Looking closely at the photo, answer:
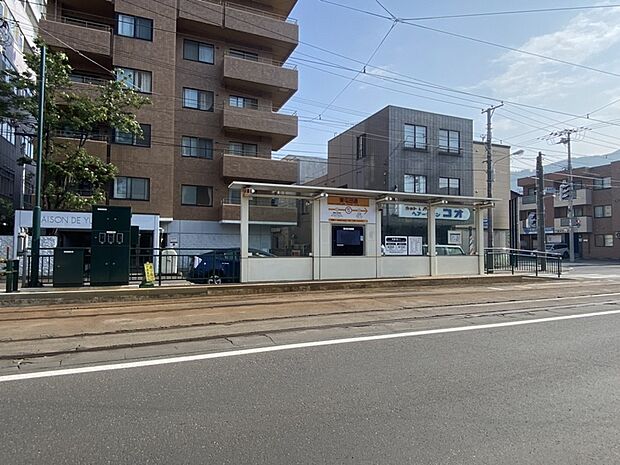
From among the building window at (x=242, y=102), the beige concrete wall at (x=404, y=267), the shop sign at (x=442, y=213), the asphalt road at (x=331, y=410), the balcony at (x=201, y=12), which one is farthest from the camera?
the building window at (x=242, y=102)

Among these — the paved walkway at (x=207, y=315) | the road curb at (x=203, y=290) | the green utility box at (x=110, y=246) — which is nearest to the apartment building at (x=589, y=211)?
the road curb at (x=203, y=290)

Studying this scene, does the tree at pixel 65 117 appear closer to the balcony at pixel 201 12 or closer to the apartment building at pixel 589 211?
the balcony at pixel 201 12

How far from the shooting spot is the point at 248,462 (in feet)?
11.6

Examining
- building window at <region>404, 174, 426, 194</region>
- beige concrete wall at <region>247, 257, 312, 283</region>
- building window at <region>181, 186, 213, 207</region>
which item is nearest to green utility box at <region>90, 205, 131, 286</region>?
beige concrete wall at <region>247, 257, 312, 283</region>

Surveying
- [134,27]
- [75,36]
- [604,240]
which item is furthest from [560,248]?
[75,36]

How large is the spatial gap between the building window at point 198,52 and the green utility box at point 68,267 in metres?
20.0

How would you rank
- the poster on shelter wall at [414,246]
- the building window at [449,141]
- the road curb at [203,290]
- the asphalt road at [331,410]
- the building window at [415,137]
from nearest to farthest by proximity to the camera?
the asphalt road at [331,410], the road curb at [203,290], the poster on shelter wall at [414,246], the building window at [415,137], the building window at [449,141]

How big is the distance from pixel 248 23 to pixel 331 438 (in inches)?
1222

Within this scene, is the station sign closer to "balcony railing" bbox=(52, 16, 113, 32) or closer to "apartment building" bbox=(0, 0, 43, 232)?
"apartment building" bbox=(0, 0, 43, 232)

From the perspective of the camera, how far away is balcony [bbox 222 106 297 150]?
29.3m

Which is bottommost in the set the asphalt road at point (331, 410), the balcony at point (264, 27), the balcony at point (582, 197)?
the asphalt road at point (331, 410)

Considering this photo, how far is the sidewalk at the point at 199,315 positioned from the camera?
7.93 m

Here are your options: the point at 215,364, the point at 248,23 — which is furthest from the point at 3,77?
the point at 215,364

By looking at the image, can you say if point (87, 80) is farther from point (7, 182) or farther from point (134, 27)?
point (7, 182)
